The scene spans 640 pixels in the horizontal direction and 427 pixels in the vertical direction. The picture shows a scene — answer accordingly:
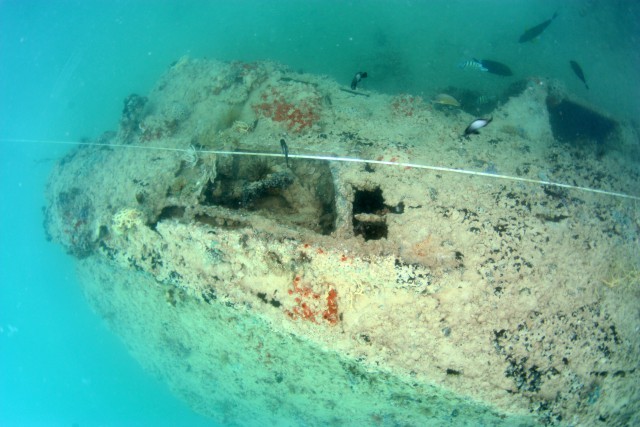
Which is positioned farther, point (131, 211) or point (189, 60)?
point (189, 60)

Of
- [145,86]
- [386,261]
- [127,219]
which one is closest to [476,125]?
[386,261]

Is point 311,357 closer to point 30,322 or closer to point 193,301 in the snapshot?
point 193,301

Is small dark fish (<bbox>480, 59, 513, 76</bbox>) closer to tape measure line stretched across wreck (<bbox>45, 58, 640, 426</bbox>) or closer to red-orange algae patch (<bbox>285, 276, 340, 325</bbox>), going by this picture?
Answer: tape measure line stretched across wreck (<bbox>45, 58, 640, 426</bbox>)

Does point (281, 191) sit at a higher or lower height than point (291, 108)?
lower

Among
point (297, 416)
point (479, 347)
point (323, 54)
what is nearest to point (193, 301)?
point (297, 416)

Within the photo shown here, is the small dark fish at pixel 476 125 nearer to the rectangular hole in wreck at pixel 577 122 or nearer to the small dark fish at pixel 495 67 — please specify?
the rectangular hole in wreck at pixel 577 122

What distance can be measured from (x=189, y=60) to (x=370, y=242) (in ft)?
23.5

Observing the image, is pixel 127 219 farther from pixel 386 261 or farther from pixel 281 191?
pixel 386 261

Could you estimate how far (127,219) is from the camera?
431cm

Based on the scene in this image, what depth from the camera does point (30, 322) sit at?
57.4ft

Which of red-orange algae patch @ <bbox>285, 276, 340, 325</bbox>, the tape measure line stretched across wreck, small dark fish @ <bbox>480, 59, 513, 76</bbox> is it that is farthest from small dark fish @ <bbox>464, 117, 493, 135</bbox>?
small dark fish @ <bbox>480, 59, 513, 76</bbox>

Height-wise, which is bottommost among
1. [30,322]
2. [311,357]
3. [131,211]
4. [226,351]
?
[30,322]

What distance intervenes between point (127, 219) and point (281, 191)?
6.82ft

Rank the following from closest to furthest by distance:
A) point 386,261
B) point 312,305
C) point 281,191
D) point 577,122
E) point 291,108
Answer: point 386,261
point 312,305
point 281,191
point 291,108
point 577,122
